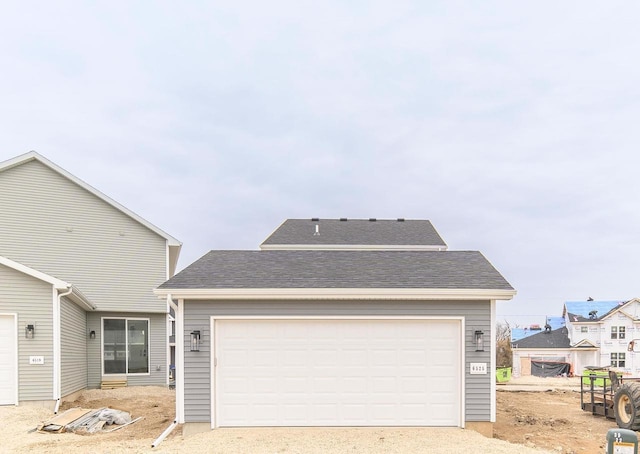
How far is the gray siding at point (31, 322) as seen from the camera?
1048 centimetres

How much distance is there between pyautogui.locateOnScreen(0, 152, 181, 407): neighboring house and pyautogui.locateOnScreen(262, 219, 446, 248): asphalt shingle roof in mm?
8942

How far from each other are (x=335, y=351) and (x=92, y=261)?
35.1 ft

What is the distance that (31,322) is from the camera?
1066 cm

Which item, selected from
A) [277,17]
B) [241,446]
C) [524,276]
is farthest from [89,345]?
[524,276]

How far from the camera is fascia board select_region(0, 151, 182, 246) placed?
45.4 ft

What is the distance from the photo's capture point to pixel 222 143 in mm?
25562

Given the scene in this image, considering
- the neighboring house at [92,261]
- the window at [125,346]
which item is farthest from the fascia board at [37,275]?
the window at [125,346]

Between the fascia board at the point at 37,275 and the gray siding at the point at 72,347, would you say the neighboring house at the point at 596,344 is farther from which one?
the fascia board at the point at 37,275

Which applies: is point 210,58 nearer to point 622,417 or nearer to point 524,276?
point 622,417

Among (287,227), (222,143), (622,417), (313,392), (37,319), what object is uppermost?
(222,143)

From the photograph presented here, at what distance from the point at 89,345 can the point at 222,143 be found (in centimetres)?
1443

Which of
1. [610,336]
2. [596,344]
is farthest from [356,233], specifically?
[610,336]

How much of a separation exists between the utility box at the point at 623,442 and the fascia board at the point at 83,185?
14417 mm

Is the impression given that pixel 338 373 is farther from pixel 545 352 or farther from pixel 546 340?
pixel 546 340
